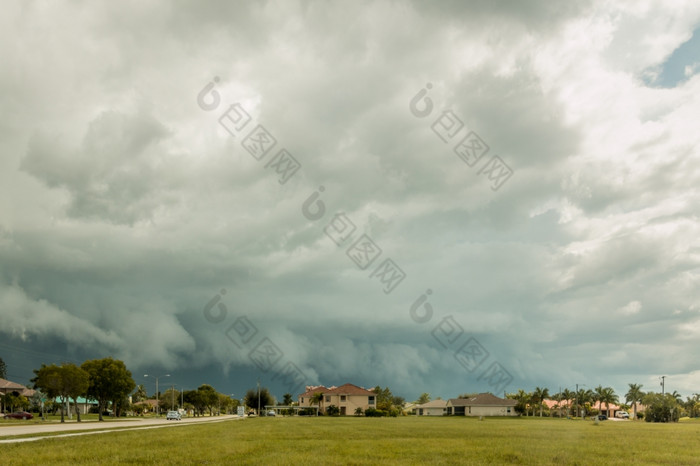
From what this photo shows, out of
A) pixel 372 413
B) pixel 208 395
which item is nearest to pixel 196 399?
pixel 208 395

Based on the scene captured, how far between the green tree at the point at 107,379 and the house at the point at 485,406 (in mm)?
103546

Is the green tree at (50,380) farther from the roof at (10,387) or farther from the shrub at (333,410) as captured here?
the roof at (10,387)

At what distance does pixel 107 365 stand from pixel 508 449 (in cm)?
9609

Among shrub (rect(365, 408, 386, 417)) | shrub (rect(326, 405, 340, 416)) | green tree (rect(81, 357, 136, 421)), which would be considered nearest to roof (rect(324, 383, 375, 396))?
shrub (rect(326, 405, 340, 416))

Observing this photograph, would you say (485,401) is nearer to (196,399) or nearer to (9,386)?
(196,399)

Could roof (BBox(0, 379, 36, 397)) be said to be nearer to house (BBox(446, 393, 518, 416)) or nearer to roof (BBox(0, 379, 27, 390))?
roof (BBox(0, 379, 27, 390))

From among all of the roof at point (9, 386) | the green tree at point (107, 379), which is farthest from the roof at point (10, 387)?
the green tree at point (107, 379)

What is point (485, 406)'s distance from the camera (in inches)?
6777

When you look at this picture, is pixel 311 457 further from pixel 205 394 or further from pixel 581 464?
pixel 205 394

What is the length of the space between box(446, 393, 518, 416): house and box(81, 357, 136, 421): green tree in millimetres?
103546

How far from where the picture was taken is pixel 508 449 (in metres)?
29.5

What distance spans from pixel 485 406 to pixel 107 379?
112 m

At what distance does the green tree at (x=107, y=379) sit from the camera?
105 meters

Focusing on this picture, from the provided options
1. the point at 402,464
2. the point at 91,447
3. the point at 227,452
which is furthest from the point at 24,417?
the point at 402,464
